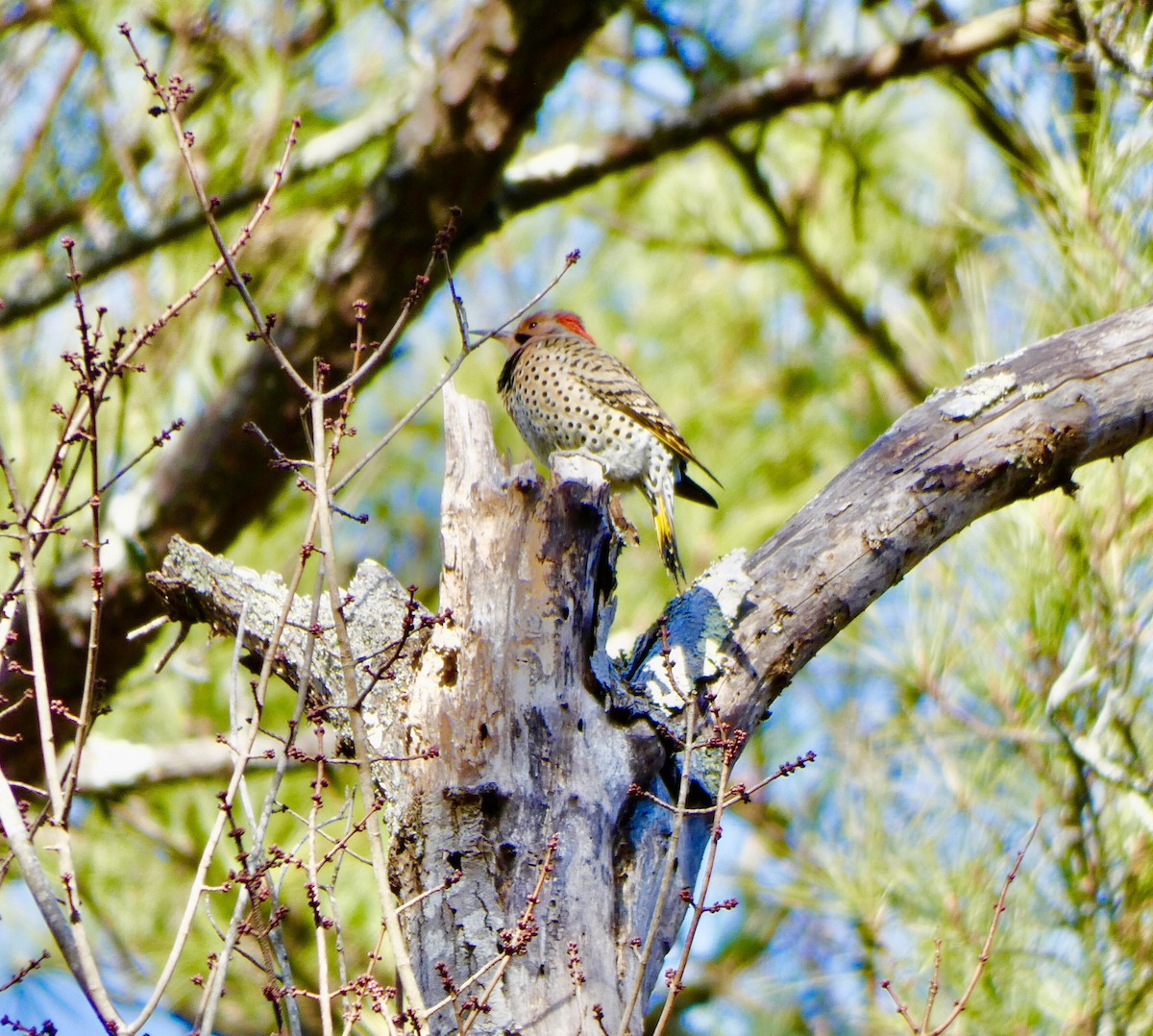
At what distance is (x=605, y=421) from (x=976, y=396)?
1.70 meters

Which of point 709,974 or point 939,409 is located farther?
point 709,974

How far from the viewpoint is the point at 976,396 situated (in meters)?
2.38

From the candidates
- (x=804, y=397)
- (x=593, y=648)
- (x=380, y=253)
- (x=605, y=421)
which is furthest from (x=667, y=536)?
(x=804, y=397)

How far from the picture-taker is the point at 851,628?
3.85 m

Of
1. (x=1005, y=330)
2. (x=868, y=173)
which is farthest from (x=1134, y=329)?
(x=868, y=173)

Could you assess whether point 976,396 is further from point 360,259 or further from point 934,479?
point 360,259

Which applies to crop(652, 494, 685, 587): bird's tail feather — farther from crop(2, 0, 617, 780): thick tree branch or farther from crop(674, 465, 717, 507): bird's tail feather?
crop(2, 0, 617, 780): thick tree branch

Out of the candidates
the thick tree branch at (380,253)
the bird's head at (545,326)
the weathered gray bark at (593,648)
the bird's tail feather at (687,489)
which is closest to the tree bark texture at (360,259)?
the thick tree branch at (380,253)

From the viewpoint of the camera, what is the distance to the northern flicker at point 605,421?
3.94m

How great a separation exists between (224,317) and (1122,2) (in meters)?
3.21

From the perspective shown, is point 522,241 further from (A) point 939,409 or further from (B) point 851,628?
(A) point 939,409

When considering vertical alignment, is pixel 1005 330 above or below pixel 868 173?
below

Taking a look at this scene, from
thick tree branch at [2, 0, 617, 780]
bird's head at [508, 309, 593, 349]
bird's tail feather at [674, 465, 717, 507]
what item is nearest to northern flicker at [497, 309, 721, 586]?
bird's tail feather at [674, 465, 717, 507]

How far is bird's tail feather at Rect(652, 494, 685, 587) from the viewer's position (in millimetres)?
3480
